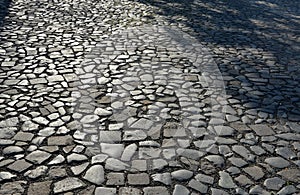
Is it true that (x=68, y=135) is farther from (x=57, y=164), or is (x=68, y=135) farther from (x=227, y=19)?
(x=227, y=19)

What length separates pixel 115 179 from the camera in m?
3.64

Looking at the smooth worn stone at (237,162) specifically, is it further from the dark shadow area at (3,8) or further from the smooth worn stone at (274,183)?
the dark shadow area at (3,8)

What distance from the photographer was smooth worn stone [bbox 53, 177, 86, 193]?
3.46m

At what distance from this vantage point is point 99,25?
333 inches

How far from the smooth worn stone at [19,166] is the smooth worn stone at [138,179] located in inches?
41.4

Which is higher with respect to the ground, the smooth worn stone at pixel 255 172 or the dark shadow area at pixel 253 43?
the dark shadow area at pixel 253 43

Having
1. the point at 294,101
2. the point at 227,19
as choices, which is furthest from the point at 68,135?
the point at 227,19

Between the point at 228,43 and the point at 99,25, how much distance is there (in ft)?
9.72

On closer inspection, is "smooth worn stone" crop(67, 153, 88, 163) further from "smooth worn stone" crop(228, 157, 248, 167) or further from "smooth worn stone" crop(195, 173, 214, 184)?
"smooth worn stone" crop(228, 157, 248, 167)

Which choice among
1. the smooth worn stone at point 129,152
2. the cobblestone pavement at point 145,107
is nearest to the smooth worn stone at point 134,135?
the cobblestone pavement at point 145,107

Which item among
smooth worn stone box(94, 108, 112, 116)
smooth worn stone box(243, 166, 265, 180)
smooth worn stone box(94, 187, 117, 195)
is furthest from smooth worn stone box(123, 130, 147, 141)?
smooth worn stone box(243, 166, 265, 180)

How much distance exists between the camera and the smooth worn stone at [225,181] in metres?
3.62

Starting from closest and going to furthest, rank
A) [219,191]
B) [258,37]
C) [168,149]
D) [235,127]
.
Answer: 1. [219,191]
2. [168,149]
3. [235,127]
4. [258,37]

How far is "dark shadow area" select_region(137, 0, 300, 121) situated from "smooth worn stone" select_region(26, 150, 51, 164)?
2.79 m
